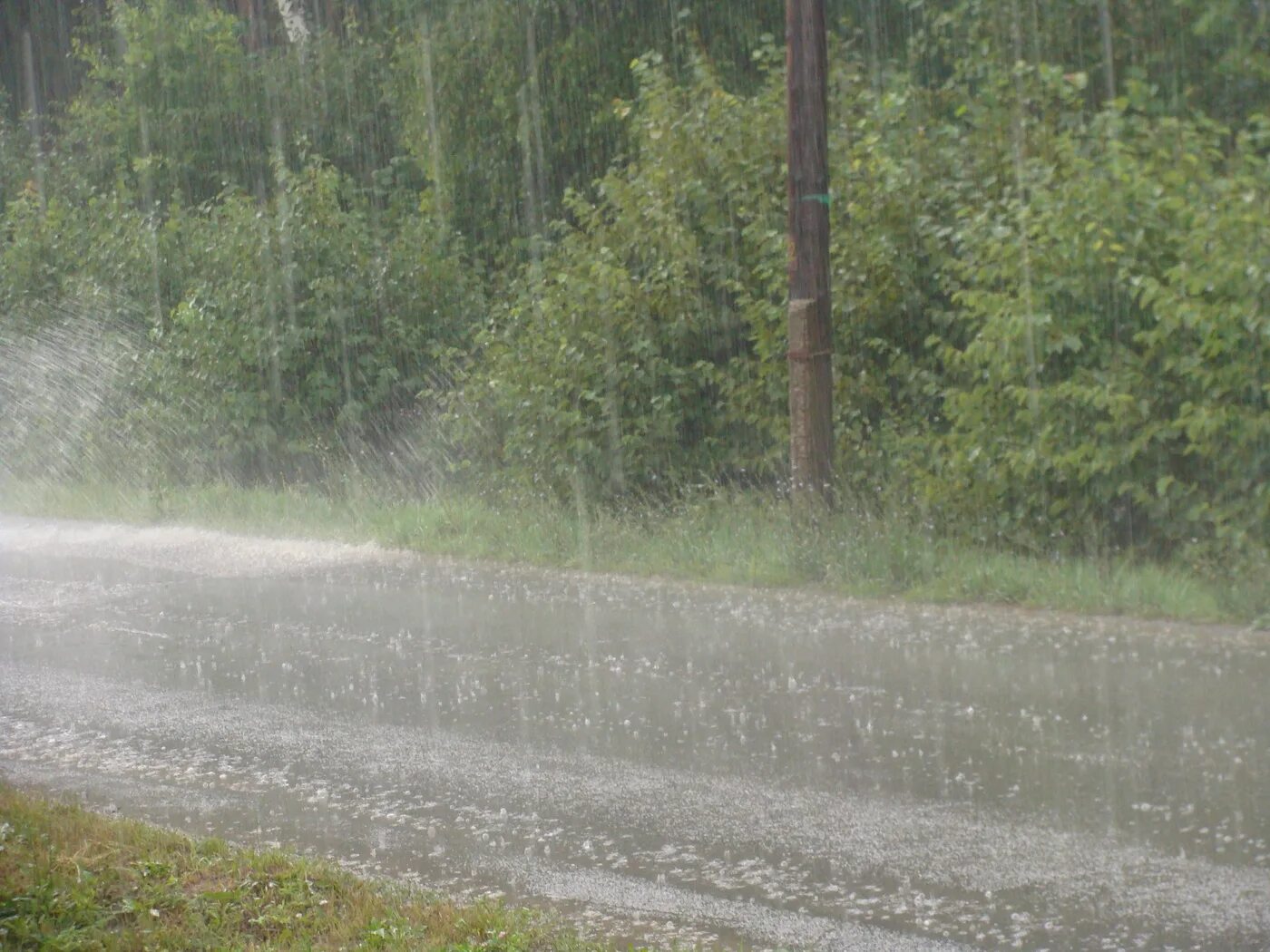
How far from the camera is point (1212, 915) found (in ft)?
16.2

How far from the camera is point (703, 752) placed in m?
7.00

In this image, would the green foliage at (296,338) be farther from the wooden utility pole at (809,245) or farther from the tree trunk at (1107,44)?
the tree trunk at (1107,44)

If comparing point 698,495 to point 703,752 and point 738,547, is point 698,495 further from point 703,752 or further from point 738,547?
point 703,752

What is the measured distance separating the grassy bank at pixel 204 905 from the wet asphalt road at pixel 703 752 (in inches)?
14.9

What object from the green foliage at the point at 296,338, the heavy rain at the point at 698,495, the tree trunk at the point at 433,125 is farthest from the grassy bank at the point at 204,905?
the tree trunk at the point at 433,125

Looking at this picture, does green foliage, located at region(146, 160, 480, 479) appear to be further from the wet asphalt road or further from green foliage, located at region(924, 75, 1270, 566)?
green foliage, located at region(924, 75, 1270, 566)

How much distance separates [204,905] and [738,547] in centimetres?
683

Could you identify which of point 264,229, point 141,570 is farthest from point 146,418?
point 141,570

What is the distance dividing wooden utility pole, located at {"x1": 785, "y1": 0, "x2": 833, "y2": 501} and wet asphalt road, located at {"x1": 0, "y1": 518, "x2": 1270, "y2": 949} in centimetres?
188

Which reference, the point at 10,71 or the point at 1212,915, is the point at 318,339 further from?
the point at 10,71

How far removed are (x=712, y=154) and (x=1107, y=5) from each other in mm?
4529

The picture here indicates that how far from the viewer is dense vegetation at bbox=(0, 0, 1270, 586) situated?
10.9 meters

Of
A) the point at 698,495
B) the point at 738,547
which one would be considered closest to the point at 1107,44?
the point at 698,495

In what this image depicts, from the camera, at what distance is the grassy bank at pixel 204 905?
4922 millimetres
